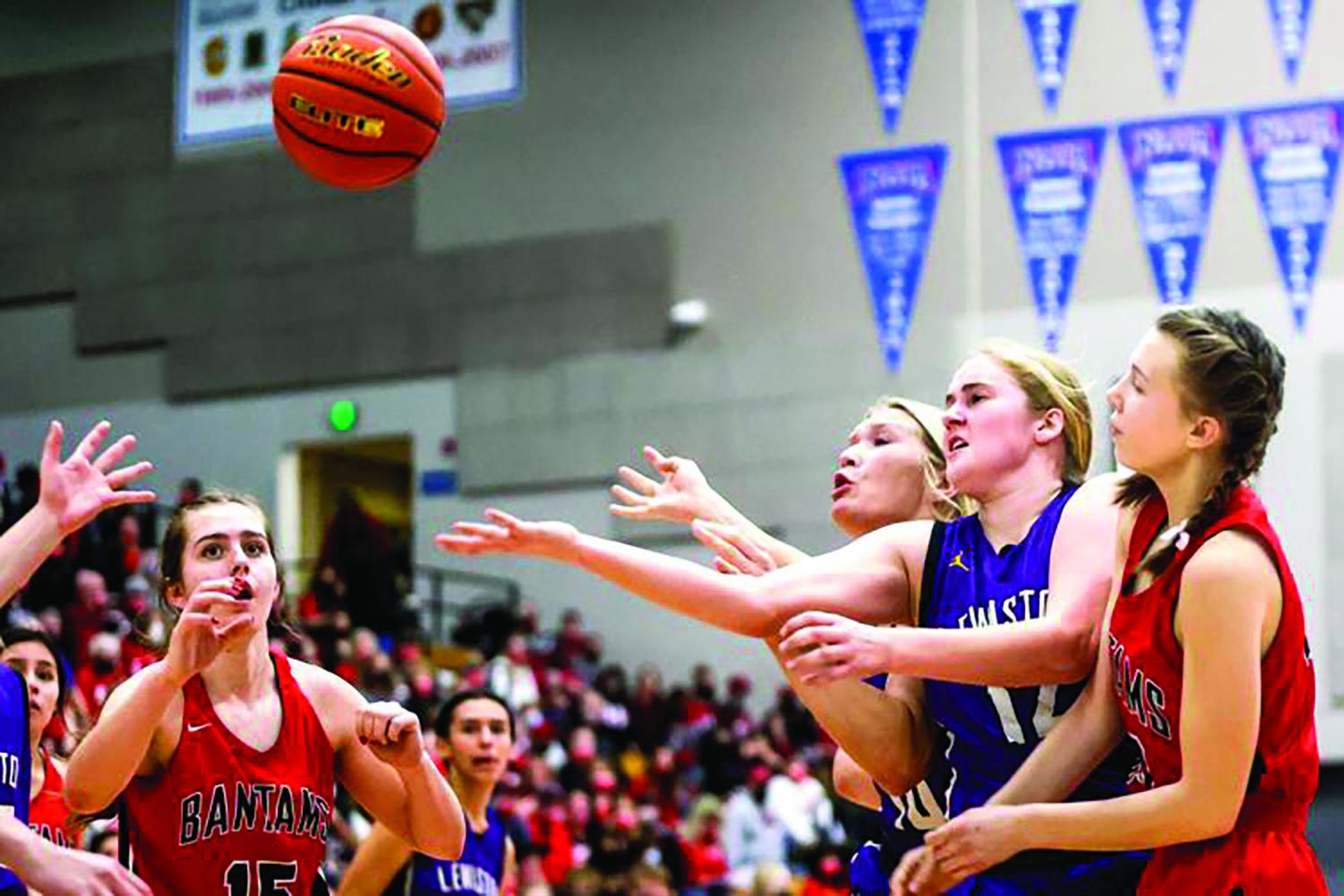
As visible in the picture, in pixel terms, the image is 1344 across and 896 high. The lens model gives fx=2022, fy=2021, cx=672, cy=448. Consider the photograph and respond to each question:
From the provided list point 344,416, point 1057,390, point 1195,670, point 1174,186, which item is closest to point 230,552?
point 1057,390

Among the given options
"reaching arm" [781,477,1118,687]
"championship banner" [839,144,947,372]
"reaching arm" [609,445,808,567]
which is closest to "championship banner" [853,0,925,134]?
"championship banner" [839,144,947,372]

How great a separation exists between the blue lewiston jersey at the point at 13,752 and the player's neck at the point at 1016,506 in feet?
6.85

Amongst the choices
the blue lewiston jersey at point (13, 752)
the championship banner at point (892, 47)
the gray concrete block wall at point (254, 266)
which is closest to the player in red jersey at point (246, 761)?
the blue lewiston jersey at point (13, 752)

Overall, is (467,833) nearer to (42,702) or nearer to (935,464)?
(42,702)

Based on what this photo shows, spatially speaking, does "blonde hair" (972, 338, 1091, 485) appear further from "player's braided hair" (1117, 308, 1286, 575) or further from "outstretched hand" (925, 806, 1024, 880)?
"outstretched hand" (925, 806, 1024, 880)

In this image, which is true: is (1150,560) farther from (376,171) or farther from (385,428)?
(385,428)

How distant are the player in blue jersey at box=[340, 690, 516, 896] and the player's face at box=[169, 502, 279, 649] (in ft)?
5.38

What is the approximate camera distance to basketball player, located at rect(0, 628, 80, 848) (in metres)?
5.13

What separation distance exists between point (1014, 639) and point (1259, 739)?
0.46 metres

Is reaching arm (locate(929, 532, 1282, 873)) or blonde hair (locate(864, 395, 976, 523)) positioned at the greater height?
blonde hair (locate(864, 395, 976, 523))

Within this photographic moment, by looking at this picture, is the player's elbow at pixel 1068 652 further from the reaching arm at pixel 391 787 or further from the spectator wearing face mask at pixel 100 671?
the spectator wearing face mask at pixel 100 671

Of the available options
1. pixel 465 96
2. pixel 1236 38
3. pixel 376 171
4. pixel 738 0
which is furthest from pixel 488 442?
pixel 376 171

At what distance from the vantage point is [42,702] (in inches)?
203

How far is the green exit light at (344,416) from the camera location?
61.4 ft
